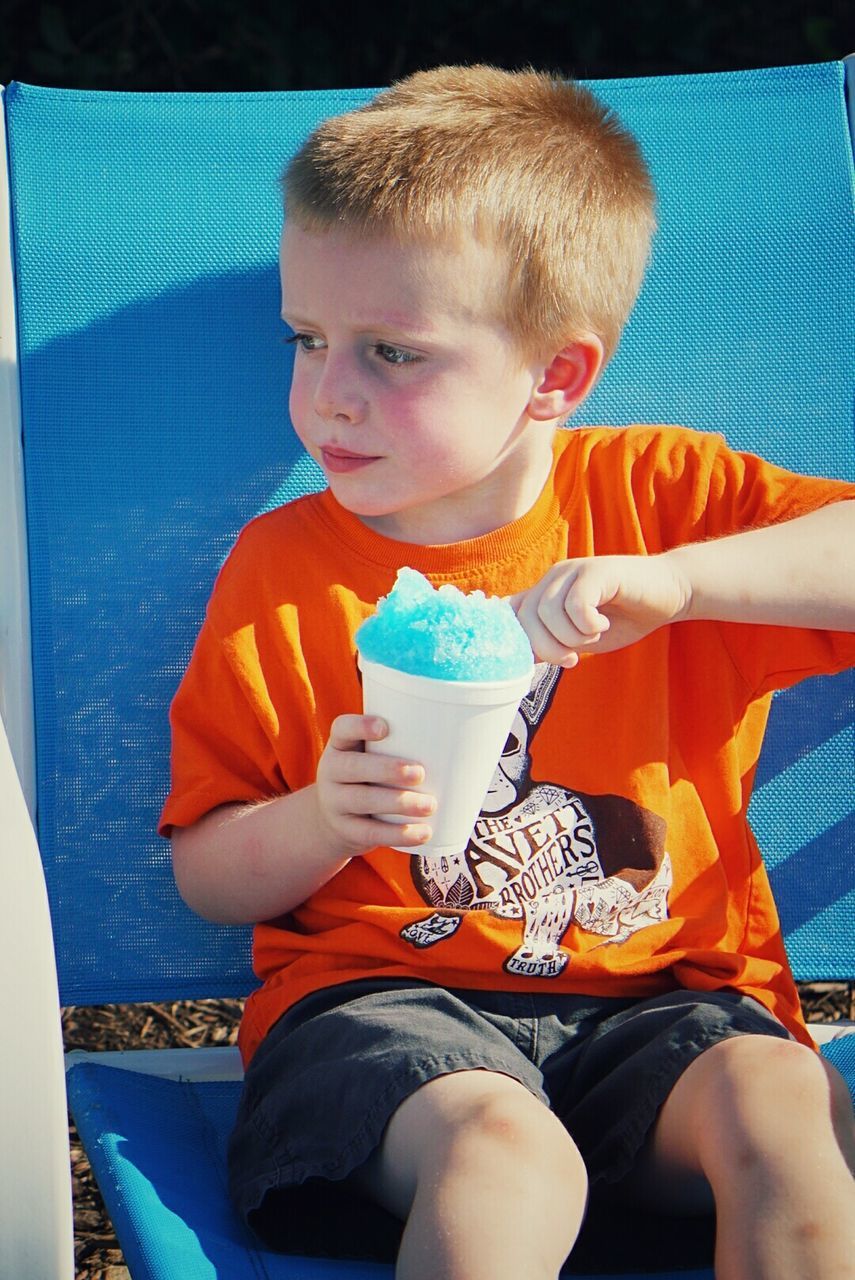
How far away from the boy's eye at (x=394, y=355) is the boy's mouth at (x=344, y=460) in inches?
4.2

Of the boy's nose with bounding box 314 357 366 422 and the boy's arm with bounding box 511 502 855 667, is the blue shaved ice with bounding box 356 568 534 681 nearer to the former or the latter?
the boy's arm with bounding box 511 502 855 667

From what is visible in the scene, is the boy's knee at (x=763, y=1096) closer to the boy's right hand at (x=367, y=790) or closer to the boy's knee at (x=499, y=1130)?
the boy's knee at (x=499, y=1130)

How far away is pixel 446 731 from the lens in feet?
4.67

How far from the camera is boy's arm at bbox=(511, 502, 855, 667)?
159 cm

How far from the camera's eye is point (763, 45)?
3752mm

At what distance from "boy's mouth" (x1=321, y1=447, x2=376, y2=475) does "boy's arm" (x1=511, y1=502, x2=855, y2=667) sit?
0.83ft

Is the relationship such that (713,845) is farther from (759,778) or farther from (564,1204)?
(564,1204)

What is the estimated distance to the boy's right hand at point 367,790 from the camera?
1.48 m

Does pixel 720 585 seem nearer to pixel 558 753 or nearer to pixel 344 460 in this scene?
pixel 558 753

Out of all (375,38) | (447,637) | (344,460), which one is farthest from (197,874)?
(375,38)

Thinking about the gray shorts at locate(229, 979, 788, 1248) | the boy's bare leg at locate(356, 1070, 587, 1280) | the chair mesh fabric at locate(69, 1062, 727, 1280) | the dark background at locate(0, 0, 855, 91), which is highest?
the dark background at locate(0, 0, 855, 91)

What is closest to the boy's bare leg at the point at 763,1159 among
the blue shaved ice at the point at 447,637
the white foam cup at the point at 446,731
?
the white foam cup at the point at 446,731

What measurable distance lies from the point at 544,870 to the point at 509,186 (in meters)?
0.76

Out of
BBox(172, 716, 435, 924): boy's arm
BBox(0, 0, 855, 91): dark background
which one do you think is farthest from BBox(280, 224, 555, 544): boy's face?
BBox(0, 0, 855, 91): dark background
